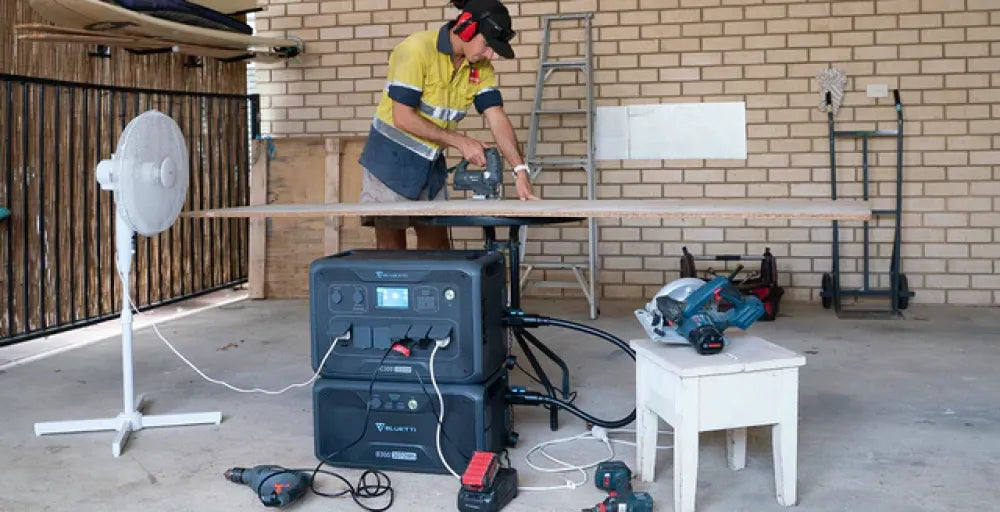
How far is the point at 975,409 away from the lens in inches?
140

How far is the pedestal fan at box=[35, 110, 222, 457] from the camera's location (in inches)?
125

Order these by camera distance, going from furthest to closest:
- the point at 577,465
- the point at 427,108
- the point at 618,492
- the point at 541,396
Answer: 1. the point at 427,108
2. the point at 541,396
3. the point at 577,465
4. the point at 618,492

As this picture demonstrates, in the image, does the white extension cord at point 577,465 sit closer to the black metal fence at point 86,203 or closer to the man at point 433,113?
the man at point 433,113

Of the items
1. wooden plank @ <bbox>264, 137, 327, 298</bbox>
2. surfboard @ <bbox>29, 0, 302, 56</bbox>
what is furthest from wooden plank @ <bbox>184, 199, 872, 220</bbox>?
wooden plank @ <bbox>264, 137, 327, 298</bbox>

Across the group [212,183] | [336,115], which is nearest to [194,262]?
[212,183]

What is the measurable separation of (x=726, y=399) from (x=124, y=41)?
15.2 feet

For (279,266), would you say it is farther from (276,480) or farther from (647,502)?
(647,502)

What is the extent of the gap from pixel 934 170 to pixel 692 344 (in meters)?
4.42

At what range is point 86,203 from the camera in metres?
5.67

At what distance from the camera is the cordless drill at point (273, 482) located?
253cm

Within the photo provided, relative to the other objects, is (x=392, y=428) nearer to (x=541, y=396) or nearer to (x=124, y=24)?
(x=541, y=396)

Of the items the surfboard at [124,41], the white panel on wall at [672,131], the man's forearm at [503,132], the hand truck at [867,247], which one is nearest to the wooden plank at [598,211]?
the man's forearm at [503,132]

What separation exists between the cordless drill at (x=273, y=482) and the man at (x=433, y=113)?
3.65 ft

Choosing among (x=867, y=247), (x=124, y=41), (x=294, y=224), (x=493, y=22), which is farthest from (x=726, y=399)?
(x=294, y=224)
